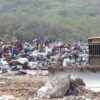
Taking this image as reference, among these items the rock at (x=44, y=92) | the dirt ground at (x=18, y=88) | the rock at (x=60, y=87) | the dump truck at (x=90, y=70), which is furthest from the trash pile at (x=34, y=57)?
the rock at (x=60, y=87)

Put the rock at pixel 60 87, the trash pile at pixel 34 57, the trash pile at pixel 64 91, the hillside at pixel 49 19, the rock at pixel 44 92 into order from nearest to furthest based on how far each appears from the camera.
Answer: the trash pile at pixel 64 91, the rock at pixel 60 87, the rock at pixel 44 92, the trash pile at pixel 34 57, the hillside at pixel 49 19

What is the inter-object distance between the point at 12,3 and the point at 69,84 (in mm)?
138823

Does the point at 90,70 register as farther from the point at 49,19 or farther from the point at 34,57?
the point at 49,19

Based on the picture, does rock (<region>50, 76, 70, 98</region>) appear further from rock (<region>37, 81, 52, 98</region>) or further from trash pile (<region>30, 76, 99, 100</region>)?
rock (<region>37, 81, 52, 98</region>)

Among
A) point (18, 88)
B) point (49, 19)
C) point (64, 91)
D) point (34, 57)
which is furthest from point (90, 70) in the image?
point (49, 19)

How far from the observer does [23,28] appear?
10394 centimetres

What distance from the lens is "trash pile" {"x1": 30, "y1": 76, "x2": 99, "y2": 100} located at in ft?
66.8

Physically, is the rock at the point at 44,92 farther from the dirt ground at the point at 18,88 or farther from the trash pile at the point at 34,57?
the trash pile at the point at 34,57

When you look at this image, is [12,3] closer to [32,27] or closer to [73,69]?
[32,27]

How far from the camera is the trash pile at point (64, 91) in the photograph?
2036cm

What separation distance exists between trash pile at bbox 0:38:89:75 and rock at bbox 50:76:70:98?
41.7ft

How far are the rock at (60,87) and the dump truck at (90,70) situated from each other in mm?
1510

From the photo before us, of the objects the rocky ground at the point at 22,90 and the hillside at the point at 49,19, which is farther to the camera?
the hillside at the point at 49,19

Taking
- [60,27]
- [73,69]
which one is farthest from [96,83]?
[60,27]
